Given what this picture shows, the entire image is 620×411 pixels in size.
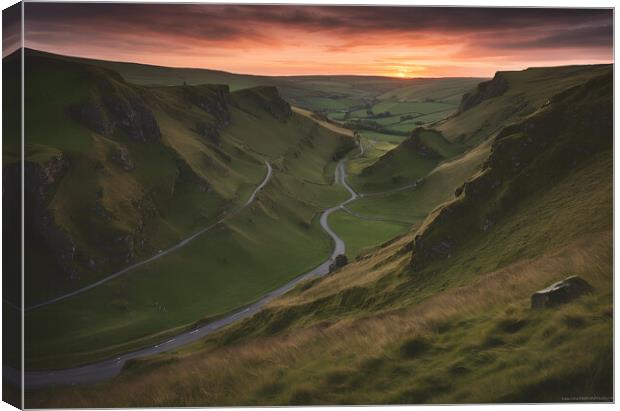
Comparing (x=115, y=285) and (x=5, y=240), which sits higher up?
(x=5, y=240)

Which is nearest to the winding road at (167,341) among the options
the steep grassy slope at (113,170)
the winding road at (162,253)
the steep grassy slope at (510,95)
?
the winding road at (162,253)

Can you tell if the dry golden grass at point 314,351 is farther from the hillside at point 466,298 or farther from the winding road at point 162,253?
the winding road at point 162,253

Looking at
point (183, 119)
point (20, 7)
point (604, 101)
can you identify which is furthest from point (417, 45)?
point (20, 7)

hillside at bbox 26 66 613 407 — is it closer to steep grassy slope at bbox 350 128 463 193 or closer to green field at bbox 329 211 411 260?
steep grassy slope at bbox 350 128 463 193

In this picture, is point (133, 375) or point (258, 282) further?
point (258, 282)

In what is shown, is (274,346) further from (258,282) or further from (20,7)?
(20,7)

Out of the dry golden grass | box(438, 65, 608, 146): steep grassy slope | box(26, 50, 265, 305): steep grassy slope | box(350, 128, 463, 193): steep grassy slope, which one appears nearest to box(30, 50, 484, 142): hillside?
box(438, 65, 608, 146): steep grassy slope

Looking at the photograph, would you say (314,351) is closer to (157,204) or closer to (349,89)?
(349,89)
